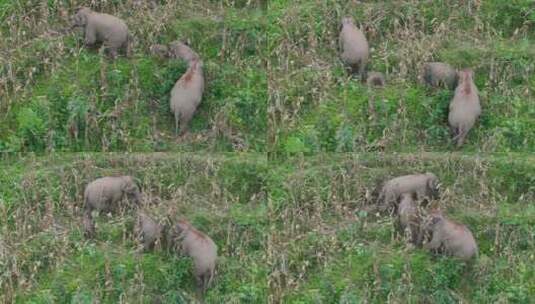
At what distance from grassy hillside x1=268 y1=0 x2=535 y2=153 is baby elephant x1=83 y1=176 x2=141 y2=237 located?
1.88 m

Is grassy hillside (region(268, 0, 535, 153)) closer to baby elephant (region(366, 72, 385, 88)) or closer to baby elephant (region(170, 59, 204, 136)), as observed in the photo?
baby elephant (region(366, 72, 385, 88))

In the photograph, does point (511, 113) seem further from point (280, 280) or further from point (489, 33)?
point (280, 280)

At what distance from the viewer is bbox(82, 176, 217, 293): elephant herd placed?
991cm

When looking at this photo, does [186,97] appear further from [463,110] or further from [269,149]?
[463,110]

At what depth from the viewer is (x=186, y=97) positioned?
440 inches

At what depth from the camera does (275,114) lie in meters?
11.5

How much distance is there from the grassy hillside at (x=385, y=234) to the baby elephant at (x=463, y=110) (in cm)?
36

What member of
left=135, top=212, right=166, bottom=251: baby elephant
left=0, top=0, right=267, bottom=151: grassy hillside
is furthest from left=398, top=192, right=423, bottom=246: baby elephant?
left=135, top=212, right=166, bottom=251: baby elephant

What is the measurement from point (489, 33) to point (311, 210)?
12.0 feet

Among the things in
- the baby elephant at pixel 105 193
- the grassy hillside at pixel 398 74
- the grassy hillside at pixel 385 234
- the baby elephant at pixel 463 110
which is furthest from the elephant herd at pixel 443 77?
the baby elephant at pixel 105 193

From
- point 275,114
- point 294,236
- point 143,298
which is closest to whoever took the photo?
point 143,298

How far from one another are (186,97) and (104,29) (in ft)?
4.50

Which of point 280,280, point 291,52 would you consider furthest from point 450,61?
point 280,280

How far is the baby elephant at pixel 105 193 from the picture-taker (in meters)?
10.4
